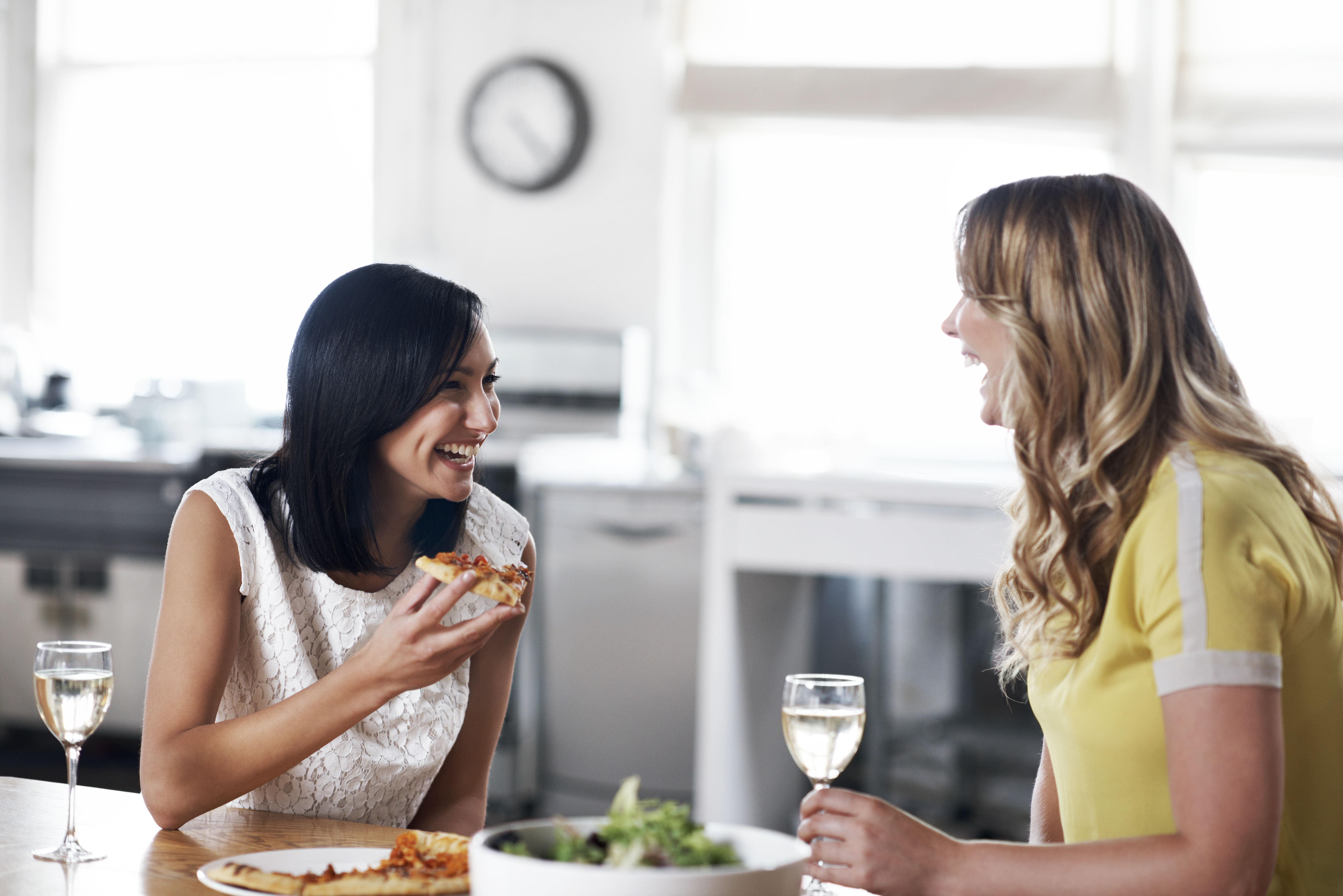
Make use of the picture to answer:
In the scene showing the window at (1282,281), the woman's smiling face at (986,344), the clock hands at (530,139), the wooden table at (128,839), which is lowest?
the wooden table at (128,839)

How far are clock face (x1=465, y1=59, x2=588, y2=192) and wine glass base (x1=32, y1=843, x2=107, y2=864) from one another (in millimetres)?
3538

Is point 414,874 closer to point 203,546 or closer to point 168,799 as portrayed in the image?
point 168,799

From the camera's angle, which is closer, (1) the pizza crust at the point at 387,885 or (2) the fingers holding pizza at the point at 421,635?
(1) the pizza crust at the point at 387,885

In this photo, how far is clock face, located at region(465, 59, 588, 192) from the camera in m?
4.41

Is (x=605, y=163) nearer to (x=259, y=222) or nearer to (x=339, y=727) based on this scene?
(x=259, y=222)

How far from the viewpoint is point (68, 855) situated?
1.10 m

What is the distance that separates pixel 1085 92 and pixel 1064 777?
3.28 m

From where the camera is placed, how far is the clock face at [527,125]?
4.41 meters

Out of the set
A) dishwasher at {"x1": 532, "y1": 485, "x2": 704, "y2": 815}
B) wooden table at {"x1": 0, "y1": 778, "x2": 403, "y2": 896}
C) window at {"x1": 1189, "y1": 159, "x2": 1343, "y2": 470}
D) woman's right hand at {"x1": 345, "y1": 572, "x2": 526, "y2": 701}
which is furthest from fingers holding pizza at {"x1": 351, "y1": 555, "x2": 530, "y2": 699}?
window at {"x1": 1189, "y1": 159, "x2": 1343, "y2": 470}

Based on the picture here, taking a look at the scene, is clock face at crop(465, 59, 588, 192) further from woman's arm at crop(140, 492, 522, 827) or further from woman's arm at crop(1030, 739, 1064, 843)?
woman's arm at crop(1030, 739, 1064, 843)

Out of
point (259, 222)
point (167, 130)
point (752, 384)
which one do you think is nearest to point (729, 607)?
point (752, 384)

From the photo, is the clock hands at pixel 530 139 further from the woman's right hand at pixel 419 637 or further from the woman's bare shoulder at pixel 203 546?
the woman's right hand at pixel 419 637

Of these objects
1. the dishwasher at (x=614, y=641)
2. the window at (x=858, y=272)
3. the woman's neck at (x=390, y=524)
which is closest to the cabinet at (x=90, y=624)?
the dishwasher at (x=614, y=641)

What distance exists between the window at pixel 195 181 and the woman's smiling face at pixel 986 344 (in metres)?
3.91
